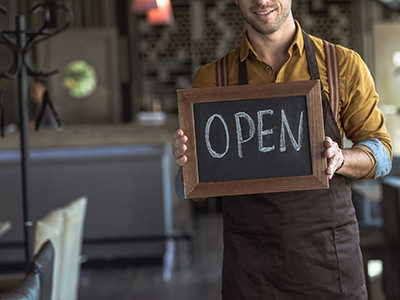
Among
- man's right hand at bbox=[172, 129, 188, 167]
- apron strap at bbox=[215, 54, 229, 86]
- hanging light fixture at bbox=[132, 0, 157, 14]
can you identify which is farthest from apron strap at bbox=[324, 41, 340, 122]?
hanging light fixture at bbox=[132, 0, 157, 14]

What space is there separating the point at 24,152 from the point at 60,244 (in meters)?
0.44

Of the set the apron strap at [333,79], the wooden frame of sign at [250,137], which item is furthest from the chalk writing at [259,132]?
the apron strap at [333,79]

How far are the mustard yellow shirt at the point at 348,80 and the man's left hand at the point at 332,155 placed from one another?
11 centimetres

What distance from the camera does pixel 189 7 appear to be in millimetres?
9312

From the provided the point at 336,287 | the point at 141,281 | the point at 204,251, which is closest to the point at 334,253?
the point at 336,287

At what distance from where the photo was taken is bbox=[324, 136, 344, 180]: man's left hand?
1378mm

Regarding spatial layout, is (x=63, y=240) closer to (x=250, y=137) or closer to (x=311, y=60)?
(x=250, y=137)

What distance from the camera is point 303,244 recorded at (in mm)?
1512

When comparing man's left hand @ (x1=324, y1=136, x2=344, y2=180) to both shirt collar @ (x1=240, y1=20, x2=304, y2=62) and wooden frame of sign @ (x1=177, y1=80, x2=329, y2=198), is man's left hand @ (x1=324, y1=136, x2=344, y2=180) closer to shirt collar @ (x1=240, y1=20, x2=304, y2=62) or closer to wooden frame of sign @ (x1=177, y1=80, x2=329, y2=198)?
wooden frame of sign @ (x1=177, y1=80, x2=329, y2=198)

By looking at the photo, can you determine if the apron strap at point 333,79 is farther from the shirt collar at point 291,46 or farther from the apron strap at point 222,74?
the apron strap at point 222,74

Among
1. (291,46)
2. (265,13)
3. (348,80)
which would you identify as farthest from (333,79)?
(265,13)

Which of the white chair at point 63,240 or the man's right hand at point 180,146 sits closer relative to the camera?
the man's right hand at point 180,146

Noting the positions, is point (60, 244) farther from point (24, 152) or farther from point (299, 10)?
point (299, 10)

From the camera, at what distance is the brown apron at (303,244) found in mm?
1511
